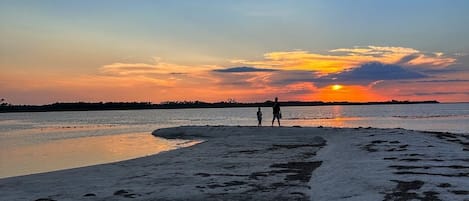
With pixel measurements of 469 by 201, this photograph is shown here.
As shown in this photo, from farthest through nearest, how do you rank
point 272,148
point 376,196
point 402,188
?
point 272,148 < point 402,188 < point 376,196

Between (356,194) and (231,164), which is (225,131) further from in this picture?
(356,194)

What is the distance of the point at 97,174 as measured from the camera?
60.3 ft

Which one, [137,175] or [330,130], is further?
[330,130]

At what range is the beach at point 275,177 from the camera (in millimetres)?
12680

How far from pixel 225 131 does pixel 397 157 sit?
1046 inches

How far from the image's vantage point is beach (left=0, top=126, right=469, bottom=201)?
499 inches

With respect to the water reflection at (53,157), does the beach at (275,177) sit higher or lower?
higher

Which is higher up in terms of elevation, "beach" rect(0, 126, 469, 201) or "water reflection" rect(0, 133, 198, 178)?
"beach" rect(0, 126, 469, 201)

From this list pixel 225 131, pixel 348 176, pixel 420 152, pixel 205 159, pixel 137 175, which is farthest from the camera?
pixel 225 131

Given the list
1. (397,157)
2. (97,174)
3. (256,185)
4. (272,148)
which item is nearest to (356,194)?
(256,185)

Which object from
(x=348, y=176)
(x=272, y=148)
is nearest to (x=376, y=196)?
(x=348, y=176)

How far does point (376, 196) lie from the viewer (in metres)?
11.5

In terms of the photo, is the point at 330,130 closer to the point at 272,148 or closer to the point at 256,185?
the point at 272,148

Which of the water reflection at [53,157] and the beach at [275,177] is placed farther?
the water reflection at [53,157]
